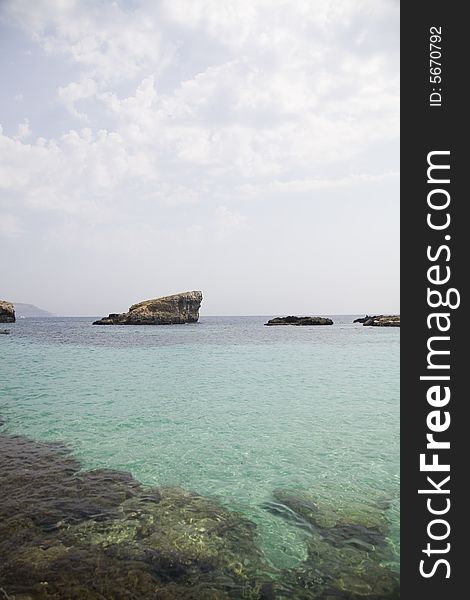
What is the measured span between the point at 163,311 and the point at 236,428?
118 m

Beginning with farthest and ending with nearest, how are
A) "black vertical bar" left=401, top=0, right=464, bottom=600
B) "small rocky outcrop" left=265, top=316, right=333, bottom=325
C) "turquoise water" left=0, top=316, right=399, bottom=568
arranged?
"small rocky outcrop" left=265, top=316, right=333, bottom=325 → "turquoise water" left=0, top=316, right=399, bottom=568 → "black vertical bar" left=401, top=0, right=464, bottom=600

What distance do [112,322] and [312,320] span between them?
65.3 m

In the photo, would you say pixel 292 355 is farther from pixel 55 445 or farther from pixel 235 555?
pixel 235 555

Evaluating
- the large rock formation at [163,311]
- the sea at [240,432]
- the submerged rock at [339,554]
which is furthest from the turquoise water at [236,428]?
the large rock formation at [163,311]

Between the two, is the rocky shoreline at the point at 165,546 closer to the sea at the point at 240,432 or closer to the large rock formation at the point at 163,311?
the sea at the point at 240,432

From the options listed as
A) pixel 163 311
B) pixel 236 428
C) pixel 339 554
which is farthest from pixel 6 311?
pixel 339 554

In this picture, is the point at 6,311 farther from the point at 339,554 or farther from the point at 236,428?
the point at 339,554

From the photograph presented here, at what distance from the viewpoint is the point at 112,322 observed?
131750mm

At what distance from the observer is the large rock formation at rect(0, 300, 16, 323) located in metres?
120

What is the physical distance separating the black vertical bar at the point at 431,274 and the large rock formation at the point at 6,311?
441 feet

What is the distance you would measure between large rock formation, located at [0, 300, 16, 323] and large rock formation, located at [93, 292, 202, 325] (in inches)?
1036

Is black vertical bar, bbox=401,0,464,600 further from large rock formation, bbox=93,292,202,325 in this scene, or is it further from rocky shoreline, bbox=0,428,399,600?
large rock formation, bbox=93,292,202,325

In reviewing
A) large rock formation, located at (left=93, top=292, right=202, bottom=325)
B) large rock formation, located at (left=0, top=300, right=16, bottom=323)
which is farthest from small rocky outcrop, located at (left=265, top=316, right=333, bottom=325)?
large rock formation, located at (left=0, top=300, right=16, bottom=323)

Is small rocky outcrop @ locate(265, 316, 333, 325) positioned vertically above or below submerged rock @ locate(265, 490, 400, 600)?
above
